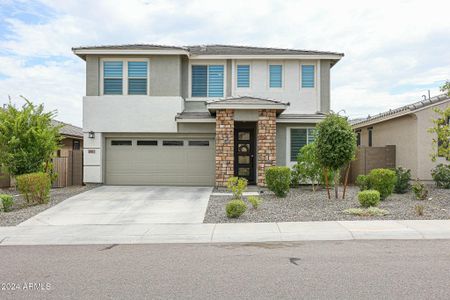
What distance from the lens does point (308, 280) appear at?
5.63 m

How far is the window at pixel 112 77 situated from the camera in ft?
59.5

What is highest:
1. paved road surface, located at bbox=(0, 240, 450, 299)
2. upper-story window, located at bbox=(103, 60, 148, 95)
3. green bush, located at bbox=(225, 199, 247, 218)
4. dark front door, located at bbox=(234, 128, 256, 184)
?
upper-story window, located at bbox=(103, 60, 148, 95)

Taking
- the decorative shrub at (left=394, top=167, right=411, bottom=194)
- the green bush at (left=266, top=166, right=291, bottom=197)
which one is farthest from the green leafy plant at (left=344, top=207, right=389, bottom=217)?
the decorative shrub at (left=394, top=167, right=411, bottom=194)

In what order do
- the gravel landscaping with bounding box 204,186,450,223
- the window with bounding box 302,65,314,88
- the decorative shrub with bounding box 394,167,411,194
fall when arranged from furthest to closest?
the window with bounding box 302,65,314,88 → the decorative shrub with bounding box 394,167,411,194 → the gravel landscaping with bounding box 204,186,450,223

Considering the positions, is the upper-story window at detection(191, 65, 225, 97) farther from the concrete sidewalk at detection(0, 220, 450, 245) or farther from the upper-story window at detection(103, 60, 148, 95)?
the concrete sidewalk at detection(0, 220, 450, 245)

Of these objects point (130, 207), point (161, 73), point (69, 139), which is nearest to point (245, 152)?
point (161, 73)

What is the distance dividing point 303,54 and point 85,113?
10082mm

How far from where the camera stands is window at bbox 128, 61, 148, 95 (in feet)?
59.4

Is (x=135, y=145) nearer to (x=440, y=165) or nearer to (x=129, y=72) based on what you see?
(x=129, y=72)

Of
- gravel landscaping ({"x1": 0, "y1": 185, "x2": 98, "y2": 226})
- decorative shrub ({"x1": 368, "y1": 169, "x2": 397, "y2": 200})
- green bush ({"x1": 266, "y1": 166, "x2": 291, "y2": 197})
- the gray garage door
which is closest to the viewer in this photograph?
gravel landscaping ({"x1": 0, "y1": 185, "x2": 98, "y2": 226})

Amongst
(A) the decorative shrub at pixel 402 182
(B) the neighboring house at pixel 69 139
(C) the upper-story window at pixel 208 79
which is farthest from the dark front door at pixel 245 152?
(B) the neighboring house at pixel 69 139

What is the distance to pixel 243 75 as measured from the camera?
1877cm

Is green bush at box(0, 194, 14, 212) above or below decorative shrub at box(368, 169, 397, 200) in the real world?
below

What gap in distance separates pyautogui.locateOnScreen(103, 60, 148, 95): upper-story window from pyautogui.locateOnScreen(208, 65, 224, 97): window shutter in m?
2.90
